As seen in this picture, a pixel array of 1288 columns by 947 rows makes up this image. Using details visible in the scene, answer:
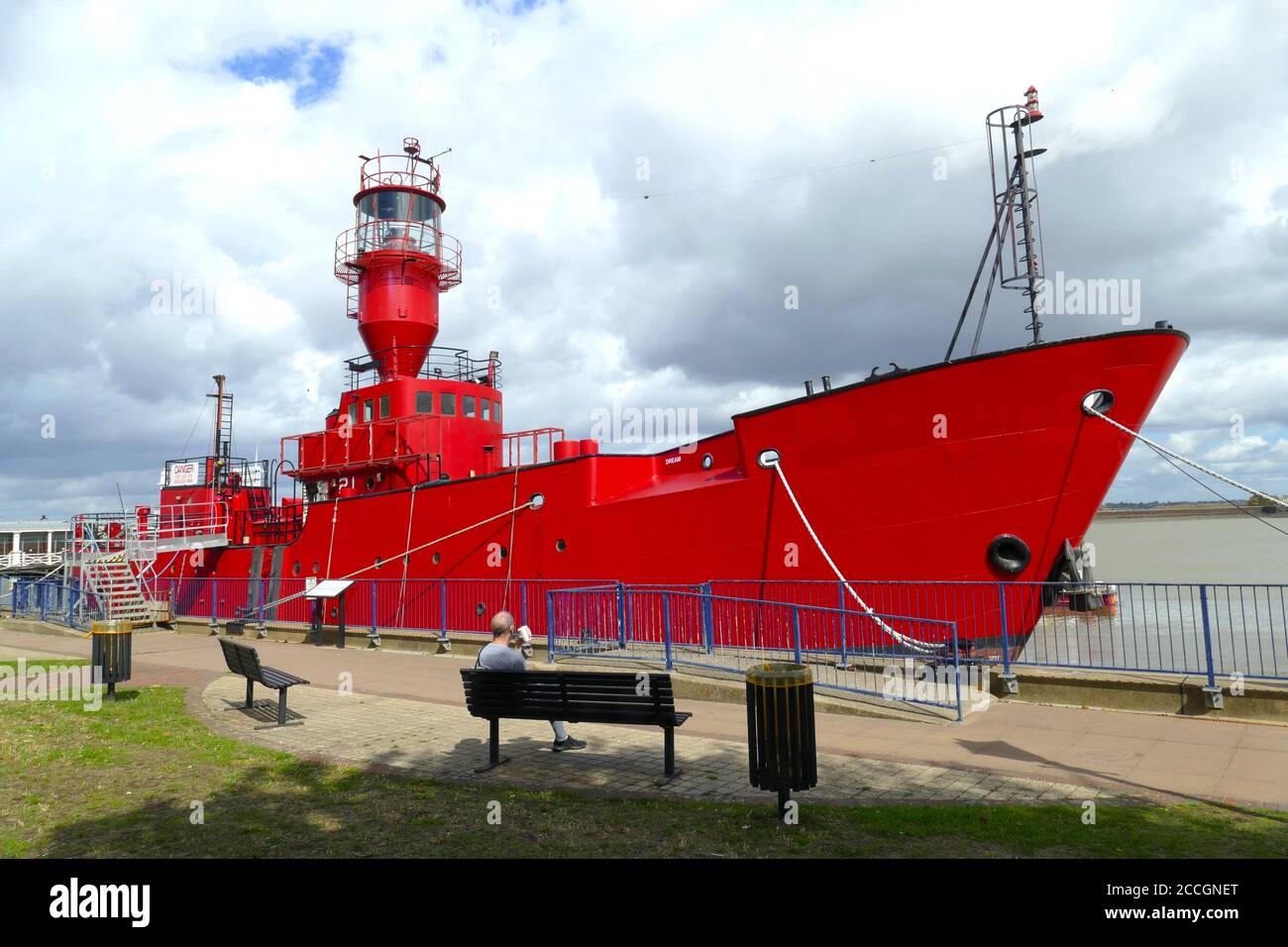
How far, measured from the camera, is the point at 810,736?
5305 millimetres

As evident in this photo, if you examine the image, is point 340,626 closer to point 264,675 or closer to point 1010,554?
point 264,675

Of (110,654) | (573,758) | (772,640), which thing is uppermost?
(110,654)

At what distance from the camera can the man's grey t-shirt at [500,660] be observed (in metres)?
7.09

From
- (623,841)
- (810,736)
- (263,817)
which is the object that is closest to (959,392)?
(810,736)

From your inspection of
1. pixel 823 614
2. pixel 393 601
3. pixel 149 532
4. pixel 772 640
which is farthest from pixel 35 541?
pixel 823 614

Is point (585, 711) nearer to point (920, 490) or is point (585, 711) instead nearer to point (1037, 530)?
point (920, 490)

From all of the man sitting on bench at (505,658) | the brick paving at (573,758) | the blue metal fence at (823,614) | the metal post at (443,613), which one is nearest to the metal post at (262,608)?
the blue metal fence at (823,614)

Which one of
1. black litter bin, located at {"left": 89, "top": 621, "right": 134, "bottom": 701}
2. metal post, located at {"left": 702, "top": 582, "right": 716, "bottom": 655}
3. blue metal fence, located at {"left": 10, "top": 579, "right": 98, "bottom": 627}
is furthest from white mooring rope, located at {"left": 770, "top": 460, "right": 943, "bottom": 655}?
blue metal fence, located at {"left": 10, "top": 579, "right": 98, "bottom": 627}

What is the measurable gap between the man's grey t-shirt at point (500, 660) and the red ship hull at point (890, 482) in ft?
17.0

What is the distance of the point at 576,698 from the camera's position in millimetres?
6523

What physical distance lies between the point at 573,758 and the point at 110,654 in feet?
21.9

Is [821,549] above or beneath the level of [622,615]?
above

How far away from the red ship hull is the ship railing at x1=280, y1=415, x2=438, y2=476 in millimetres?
5375
